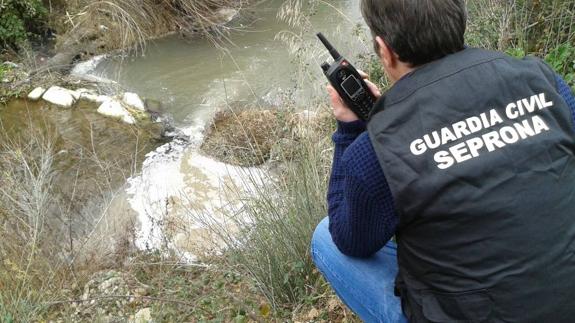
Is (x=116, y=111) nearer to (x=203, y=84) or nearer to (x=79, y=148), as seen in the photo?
(x=79, y=148)

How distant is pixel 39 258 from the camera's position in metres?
3.22

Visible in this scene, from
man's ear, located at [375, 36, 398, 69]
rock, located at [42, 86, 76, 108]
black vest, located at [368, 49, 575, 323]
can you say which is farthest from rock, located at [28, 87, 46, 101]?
black vest, located at [368, 49, 575, 323]

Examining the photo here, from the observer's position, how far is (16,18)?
845 centimetres

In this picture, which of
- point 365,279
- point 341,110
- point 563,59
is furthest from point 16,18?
point 365,279

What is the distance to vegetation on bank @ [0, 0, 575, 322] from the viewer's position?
2475mm

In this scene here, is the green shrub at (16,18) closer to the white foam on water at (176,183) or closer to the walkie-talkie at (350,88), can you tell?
the white foam on water at (176,183)

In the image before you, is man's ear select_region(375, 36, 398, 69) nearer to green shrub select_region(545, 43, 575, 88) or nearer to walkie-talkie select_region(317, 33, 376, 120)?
walkie-talkie select_region(317, 33, 376, 120)

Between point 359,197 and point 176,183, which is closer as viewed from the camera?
point 359,197

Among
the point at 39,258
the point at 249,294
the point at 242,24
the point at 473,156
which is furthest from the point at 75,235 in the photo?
the point at 242,24

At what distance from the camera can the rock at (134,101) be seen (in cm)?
691

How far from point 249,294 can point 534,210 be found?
5.82ft

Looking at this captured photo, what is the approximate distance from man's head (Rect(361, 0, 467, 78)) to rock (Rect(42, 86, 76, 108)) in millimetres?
6411

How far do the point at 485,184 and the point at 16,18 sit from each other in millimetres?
9055

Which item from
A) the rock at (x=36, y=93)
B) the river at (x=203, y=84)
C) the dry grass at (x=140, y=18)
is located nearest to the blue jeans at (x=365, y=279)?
the river at (x=203, y=84)
